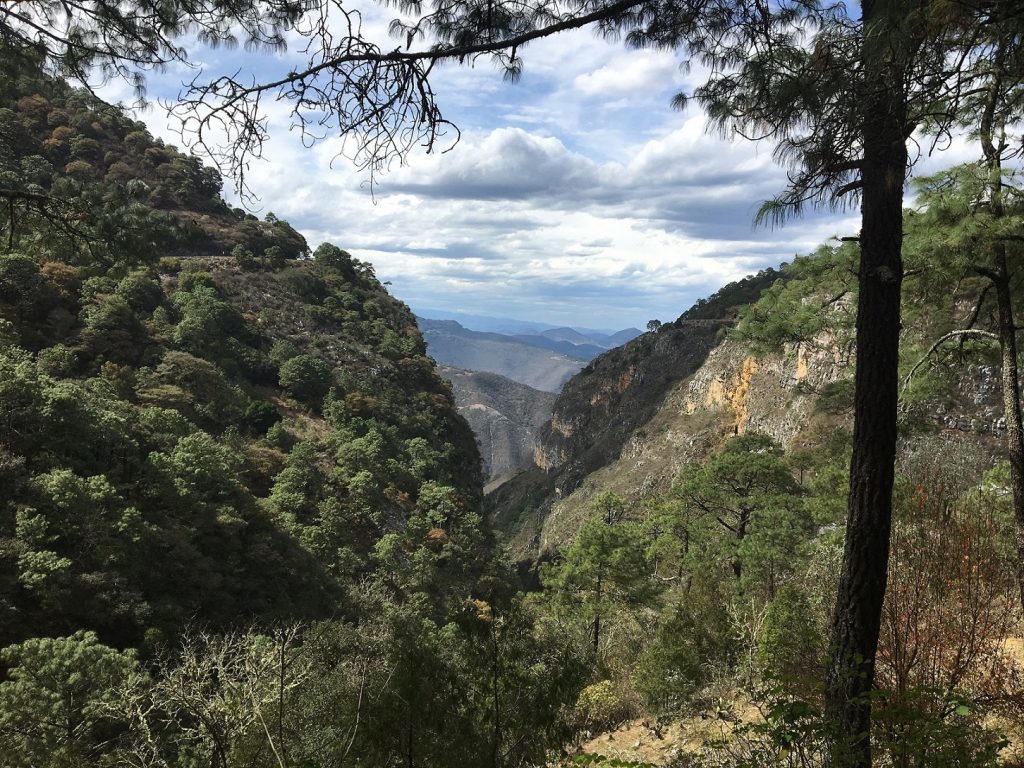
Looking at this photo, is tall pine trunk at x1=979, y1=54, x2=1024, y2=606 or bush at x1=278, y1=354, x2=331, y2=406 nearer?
tall pine trunk at x1=979, y1=54, x2=1024, y2=606

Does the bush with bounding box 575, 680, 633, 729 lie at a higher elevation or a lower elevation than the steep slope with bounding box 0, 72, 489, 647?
lower

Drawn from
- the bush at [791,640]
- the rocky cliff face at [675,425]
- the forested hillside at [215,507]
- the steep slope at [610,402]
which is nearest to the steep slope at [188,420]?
the forested hillside at [215,507]

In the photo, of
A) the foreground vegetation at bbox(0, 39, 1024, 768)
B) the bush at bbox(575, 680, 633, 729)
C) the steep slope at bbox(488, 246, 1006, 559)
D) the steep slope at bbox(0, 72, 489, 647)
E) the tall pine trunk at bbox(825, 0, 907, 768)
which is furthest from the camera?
the steep slope at bbox(0, 72, 489, 647)

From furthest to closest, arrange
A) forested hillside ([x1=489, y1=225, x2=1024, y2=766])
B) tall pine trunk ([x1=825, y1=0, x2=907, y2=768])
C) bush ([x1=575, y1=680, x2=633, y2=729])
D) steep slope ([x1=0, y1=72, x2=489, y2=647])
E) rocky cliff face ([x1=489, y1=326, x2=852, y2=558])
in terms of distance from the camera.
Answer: rocky cliff face ([x1=489, y1=326, x2=852, y2=558]), steep slope ([x1=0, y1=72, x2=489, y2=647]), bush ([x1=575, y1=680, x2=633, y2=729]), forested hillside ([x1=489, y1=225, x2=1024, y2=766]), tall pine trunk ([x1=825, y1=0, x2=907, y2=768])

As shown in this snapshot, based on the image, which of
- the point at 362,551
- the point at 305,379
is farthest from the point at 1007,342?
the point at 305,379

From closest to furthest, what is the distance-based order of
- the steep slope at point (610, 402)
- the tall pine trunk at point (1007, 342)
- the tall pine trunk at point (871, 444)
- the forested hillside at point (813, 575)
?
the tall pine trunk at point (871, 444)
the forested hillside at point (813, 575)
the tall pine trunk at point (1007, 342)
the steep slope at point (610, 402)

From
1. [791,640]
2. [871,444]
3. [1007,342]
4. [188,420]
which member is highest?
[1007,342]

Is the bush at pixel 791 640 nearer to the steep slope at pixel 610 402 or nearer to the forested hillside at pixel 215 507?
the forested hillside at pixel 215 507

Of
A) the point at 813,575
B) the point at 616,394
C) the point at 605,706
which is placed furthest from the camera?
the point at 616,394

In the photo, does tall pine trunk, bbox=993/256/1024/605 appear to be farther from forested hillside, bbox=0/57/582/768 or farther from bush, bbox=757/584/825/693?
forested hillside, bbox=0/57/582/768

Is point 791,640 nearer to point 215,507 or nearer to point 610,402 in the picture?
point 215,507

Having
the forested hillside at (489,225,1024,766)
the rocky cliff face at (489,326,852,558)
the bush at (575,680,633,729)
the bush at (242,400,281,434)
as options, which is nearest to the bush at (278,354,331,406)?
the bush at (242,400,281,434)

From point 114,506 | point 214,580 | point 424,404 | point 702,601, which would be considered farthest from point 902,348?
point 424,404

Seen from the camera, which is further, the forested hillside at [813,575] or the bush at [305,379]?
the bush at [305,379]
